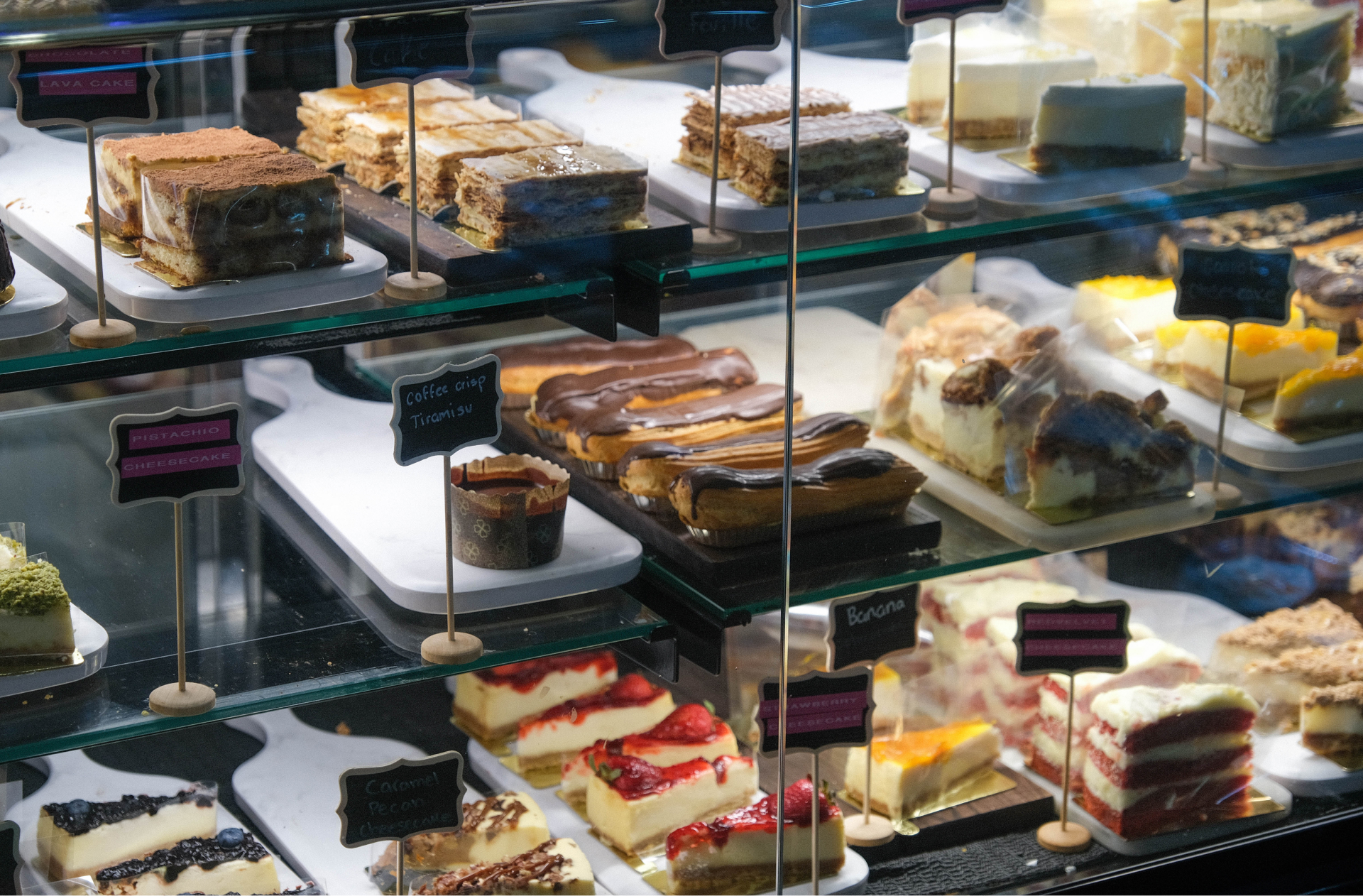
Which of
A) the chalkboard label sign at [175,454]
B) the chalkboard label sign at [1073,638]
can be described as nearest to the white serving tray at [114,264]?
the chalkboard label sign at [175,454]

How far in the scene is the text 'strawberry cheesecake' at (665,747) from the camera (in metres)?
2.47

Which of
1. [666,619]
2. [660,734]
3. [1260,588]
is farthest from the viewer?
[1260,588]

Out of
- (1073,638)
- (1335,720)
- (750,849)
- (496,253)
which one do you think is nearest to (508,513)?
(496,253)

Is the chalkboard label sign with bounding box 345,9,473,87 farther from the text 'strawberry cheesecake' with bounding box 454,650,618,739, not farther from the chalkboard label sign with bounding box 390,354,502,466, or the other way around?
the text 'strawberry cheesecake' with bounding box 454,650,618,739

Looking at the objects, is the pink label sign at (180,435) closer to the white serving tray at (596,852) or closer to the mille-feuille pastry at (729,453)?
the mille-feuille pastry at (729,453)

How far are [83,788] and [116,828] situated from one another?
4.1 inches

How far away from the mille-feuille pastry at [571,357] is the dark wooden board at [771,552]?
33 cm

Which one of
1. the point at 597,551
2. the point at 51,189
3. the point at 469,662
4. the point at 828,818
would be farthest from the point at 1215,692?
the point at 51,189

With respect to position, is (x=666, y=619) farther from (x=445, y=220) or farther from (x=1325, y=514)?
(x=1325, y=514)

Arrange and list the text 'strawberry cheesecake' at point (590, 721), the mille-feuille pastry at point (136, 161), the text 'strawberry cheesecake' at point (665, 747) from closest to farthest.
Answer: the mille-feuille pastry at point (136, 161), the text 'strawberry cheesecake' at point (665, 747), the text 'strawberry cheesecake' at point (590, 721)

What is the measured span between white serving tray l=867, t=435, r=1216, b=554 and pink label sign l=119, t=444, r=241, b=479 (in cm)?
103

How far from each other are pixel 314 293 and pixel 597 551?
54cm

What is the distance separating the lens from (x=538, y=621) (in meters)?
2.01

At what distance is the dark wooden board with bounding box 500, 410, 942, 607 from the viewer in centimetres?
207
